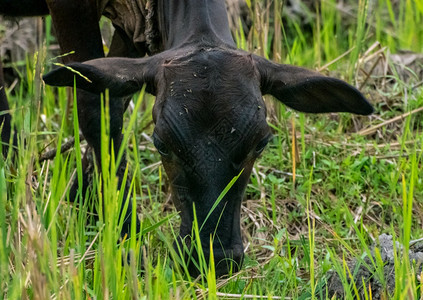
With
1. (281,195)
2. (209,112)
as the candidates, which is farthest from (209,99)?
(281,195)

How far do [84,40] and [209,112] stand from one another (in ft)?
4.57

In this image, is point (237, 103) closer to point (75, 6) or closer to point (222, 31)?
point (222, 31)

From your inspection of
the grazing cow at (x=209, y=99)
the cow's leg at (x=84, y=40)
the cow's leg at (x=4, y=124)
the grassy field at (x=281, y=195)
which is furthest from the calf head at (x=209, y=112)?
the cow's leg at (x=4, y=124)

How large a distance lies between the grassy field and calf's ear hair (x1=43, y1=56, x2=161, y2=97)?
13 centimetres

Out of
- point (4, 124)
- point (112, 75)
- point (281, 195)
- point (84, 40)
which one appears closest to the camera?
point (112, 75)

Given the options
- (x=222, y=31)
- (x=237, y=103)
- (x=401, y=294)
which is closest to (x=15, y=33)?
(x=222, y=31)

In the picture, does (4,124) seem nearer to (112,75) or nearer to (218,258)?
(112,75)

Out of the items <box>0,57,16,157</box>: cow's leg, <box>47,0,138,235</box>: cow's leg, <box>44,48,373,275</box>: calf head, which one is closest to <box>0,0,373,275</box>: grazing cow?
<box>44,48,373,275</box>: calf head

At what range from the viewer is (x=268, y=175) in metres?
5.75

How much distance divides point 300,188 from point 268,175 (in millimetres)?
267

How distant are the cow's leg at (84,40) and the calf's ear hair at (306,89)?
1156 millimetres

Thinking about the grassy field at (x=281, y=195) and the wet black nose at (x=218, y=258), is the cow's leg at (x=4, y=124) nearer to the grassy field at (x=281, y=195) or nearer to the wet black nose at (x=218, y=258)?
the grassy field at (x=281, y=195)

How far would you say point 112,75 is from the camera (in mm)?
4285

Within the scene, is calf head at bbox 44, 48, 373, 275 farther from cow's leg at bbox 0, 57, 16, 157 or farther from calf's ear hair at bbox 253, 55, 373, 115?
cow's leg at bbox 0, 57, 16, 157
